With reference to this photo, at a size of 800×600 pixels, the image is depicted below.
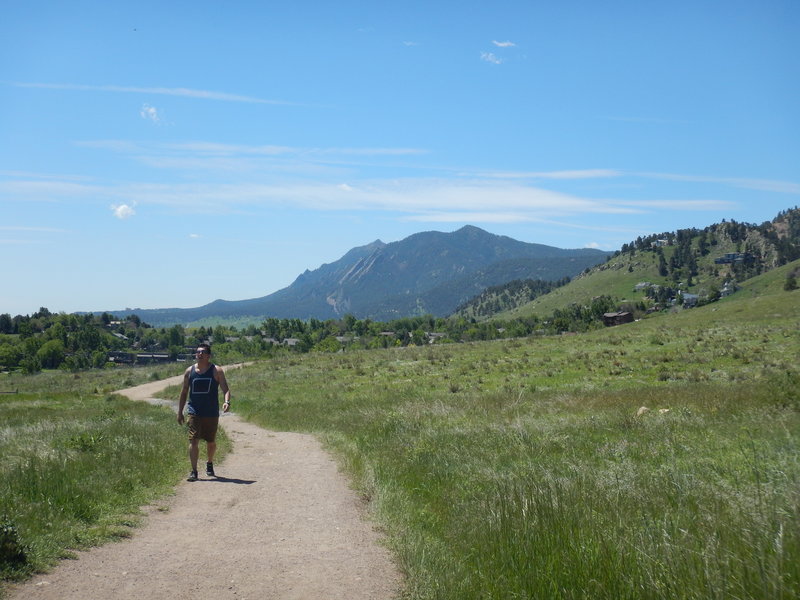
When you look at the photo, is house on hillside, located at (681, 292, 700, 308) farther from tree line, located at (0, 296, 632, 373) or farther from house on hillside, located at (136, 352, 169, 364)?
house on hillside, located at (136, 352, 169, 364)

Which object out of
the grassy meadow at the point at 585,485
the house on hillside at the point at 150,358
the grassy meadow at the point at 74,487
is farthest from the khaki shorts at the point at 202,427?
the house on hillside at the point at 150,358

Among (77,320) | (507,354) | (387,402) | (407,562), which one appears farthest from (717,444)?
(77,320)

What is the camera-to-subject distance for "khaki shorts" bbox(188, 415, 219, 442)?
1133cm

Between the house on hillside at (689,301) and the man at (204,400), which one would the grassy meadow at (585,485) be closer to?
the man at (204,400)

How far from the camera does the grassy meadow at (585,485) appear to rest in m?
4.78

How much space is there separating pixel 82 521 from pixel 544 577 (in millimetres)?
5414

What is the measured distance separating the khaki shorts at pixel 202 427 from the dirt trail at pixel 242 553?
863mm

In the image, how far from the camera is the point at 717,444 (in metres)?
11.5

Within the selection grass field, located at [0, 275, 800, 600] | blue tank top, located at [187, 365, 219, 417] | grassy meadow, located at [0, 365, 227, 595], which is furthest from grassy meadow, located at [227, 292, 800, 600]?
grassy meadow, located at [0, 365, 227, 595]

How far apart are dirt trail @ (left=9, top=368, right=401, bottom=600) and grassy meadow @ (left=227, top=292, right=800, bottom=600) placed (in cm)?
47

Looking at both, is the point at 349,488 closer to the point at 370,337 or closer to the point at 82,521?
the point at 82,521

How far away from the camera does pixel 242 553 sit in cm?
686

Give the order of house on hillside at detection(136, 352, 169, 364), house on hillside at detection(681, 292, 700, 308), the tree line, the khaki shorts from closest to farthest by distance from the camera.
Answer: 1. the khaki shorts
2. the tree line
3. house on hillside at detection(136, 352, 169, 364)
4. house on hillside at detection(681, 292, 700, 308)

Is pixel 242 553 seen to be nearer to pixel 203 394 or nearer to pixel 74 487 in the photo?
pixel 74 487
